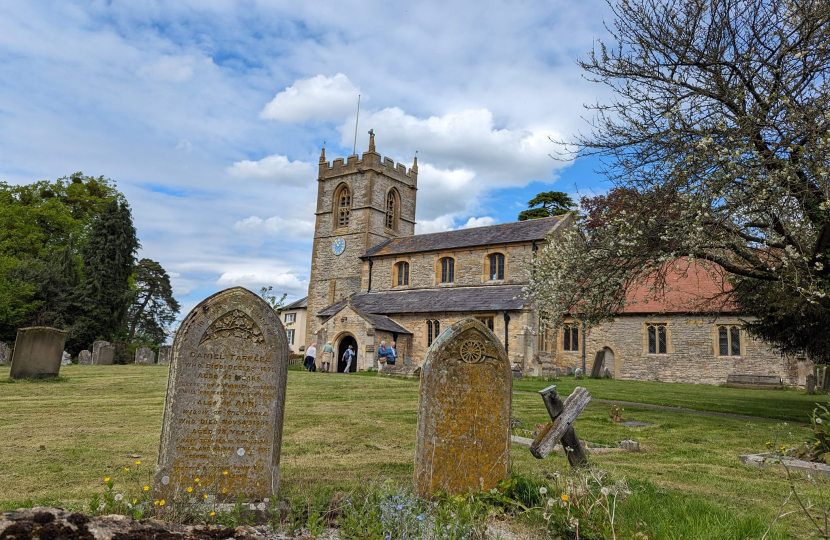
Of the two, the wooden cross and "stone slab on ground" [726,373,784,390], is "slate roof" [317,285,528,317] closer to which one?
"stone slab on ground" [726,373,784,390]

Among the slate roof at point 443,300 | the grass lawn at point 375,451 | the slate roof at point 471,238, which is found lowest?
the grass lawn at point 375,451

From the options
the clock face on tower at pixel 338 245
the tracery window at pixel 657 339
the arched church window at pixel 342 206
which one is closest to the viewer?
the tracery window at pixel 657 339

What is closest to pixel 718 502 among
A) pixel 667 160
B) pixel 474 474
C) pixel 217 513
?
pixel 474 474

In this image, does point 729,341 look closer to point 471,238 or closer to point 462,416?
point 471,238

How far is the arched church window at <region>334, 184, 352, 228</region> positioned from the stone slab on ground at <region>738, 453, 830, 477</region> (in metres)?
33.8

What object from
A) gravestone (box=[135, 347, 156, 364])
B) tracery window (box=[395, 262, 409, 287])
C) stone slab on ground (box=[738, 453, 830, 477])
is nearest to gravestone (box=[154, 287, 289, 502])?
stone slab on ground (box=[738, 453, 830, 477])

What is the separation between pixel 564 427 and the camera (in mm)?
5102

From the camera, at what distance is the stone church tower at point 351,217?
37625 mm

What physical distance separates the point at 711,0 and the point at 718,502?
351 inches

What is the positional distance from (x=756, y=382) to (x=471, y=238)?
16047mm

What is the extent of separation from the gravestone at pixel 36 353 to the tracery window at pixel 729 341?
88.3 ft

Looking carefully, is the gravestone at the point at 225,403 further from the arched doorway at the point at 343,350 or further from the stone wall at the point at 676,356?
the arched doorway at the point at 343,350

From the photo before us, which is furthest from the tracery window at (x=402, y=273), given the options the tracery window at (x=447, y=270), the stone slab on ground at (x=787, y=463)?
the stone slab on ground at (x=787, y=463)

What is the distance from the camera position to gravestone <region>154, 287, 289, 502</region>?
432cm
